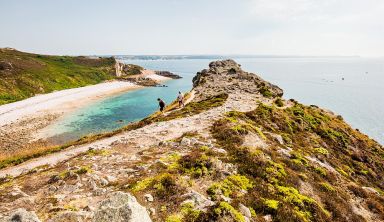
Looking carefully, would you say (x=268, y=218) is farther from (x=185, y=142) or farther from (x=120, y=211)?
(x=185, y=142)

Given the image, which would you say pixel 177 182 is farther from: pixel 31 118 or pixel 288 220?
pixel 31 118

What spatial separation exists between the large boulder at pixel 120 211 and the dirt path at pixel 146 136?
430 inches

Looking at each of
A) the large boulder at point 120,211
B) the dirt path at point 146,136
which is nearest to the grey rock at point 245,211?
the large boulder at point 120,211

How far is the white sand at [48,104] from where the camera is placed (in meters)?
74.9

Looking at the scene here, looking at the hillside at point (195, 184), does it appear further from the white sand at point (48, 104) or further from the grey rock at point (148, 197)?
the white sand at point (48, 104)

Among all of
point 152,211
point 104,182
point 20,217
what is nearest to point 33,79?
point 104,182

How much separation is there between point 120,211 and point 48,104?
317 ft

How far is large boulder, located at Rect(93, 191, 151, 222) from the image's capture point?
27.7 ft

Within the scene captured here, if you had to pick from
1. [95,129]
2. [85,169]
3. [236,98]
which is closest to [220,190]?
[85,169]

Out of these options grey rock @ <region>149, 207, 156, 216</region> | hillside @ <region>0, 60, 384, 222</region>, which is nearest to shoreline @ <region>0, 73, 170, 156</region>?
hillside @ <region>0, 60, 384, 222</region>

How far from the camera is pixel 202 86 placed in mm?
58031

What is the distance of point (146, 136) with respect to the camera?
2322cm

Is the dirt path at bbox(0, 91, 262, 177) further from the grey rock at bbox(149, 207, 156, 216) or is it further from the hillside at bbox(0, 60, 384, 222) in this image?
the grey rock at bbox(149, 207, 156, 216)

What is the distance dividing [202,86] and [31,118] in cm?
4852
